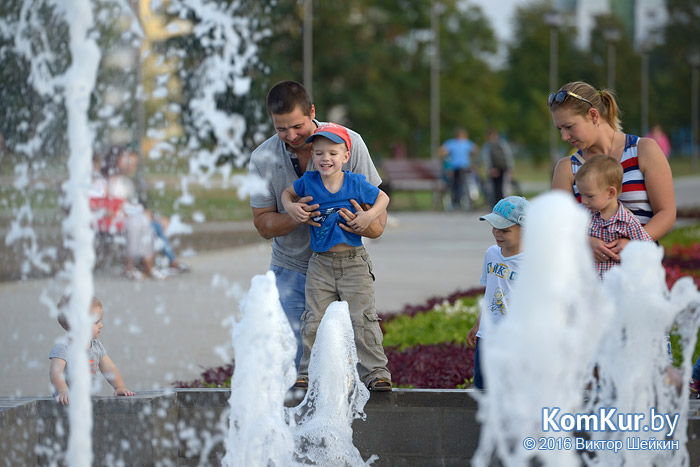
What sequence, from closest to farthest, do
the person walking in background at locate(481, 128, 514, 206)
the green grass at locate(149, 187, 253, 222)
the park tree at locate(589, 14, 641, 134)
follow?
the person walking in background at locate(481, 128, 514, 206) → the green grass at locate(149, 187, 253, 222) → the park tree at locate(589, 14, 641, 134)

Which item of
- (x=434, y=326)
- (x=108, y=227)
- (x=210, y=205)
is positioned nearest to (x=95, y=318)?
(x=434, y=326)

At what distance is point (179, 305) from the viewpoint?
374 inches

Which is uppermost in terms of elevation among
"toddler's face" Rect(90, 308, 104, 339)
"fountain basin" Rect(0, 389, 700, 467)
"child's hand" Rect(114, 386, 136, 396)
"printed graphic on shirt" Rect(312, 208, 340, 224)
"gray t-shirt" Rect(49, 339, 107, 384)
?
"printed graphic on shirt" Rect(312, 208, 340, 224)

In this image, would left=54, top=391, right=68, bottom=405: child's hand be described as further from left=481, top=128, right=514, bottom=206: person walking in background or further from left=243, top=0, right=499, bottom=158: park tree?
left=243, top=0, right=499, bottom=158: park tree

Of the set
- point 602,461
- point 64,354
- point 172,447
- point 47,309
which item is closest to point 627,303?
point 602,461

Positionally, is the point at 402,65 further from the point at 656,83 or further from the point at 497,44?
the point at 656,83

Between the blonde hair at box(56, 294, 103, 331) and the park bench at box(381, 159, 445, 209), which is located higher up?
the park bench at box(381, 159, 445, 209)

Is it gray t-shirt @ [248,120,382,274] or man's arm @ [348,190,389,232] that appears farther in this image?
gray t-shirt @ [248,120,382,274]

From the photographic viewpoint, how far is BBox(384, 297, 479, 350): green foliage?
7.18 metres

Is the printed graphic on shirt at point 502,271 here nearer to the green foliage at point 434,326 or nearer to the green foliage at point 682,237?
the green foliage at point 434,326

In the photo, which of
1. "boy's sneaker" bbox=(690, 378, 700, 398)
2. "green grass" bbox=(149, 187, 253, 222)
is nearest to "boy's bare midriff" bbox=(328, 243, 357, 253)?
"boy's sneaker" bbox=(690, 378, 700, 398)

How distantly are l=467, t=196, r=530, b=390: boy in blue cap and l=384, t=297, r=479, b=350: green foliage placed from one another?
261 cm

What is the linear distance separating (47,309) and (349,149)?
18.8 feet

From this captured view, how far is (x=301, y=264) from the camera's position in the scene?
15.4ft
